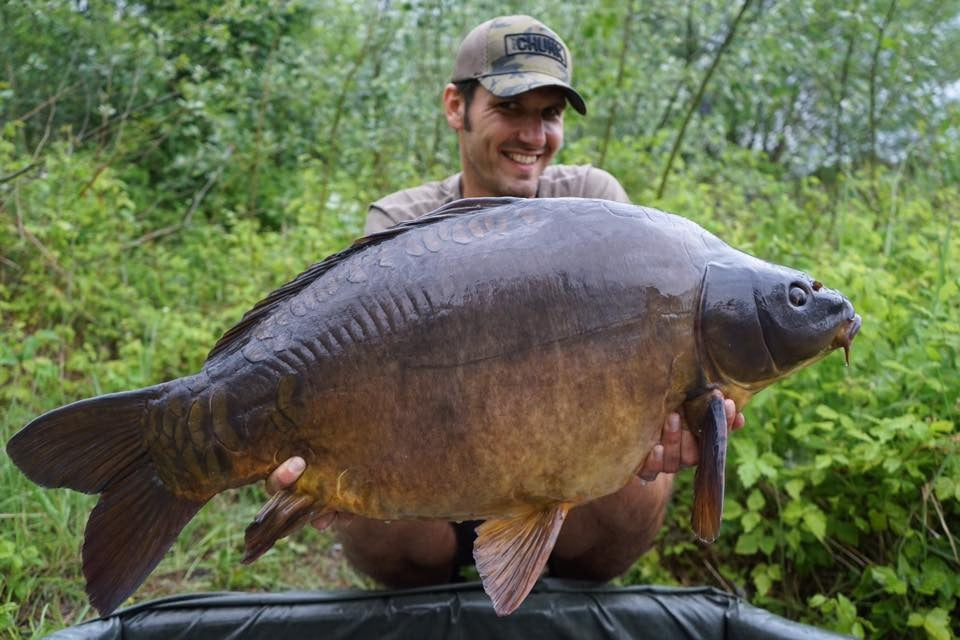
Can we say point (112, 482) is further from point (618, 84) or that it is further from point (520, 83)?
point (618, 84)

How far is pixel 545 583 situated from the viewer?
2.06m

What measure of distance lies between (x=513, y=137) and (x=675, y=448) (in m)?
1.14

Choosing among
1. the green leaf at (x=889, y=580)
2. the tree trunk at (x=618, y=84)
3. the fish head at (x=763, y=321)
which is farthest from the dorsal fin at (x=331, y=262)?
the tree trunk at (x=618, y=84)

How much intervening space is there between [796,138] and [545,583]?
509cm

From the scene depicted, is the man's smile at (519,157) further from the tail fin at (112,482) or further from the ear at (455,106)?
the tail fin at (112,482)

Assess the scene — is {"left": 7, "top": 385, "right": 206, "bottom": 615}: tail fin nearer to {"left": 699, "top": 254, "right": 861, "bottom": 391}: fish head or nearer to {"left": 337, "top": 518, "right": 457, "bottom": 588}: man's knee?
{"left": 337, "top": 518, "right": 457, "bottom": 588}: man's knee

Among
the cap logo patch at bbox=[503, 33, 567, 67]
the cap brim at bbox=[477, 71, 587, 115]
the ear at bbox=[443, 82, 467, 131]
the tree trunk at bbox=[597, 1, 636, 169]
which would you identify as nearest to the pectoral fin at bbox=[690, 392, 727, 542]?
the cap brim at bbox=[477, 71, 587, 115]

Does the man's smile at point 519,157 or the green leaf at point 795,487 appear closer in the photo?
the green leaf at point 795,487

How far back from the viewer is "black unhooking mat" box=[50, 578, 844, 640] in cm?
198

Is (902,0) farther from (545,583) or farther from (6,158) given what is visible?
(6,158)

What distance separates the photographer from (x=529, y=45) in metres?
2.26

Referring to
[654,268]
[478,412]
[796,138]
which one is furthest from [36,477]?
[796,138]

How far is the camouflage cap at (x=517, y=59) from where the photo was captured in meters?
2.21

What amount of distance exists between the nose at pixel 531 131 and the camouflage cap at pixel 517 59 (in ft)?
0.34
